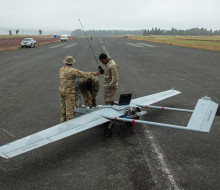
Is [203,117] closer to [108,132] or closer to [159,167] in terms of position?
[159,167]

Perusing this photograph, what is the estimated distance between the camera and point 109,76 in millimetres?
7320

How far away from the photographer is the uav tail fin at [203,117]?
4.61 metres

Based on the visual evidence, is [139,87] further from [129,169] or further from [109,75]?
[129,169]

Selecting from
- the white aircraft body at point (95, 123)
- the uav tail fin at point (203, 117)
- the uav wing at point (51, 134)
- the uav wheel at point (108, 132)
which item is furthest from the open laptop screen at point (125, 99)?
the uav tail fin at point (203, 117)

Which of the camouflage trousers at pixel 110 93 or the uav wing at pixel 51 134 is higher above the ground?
the camouflage trousers at pixel 110 93

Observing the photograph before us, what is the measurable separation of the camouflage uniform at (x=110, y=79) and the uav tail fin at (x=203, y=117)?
2.85 meters

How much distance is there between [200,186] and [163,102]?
561 centimetres

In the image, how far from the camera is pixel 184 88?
39.6 feet

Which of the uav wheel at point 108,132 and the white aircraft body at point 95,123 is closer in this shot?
the white aircraft body at point 95,123

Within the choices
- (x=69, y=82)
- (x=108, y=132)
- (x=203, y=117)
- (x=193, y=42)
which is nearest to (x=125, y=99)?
(x=108, y=132)

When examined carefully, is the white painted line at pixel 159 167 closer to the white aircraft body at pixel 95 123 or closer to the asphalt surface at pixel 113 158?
the asphalt surface at pixel 113 158

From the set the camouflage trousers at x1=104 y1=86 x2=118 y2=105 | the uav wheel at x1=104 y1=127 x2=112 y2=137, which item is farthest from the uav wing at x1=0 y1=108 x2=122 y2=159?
the camouflage trousers at x1=104 y1=86 x2=118 y2=105

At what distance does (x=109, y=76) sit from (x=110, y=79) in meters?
0.12

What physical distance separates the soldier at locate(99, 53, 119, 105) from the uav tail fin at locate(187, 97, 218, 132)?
9.38 ft
